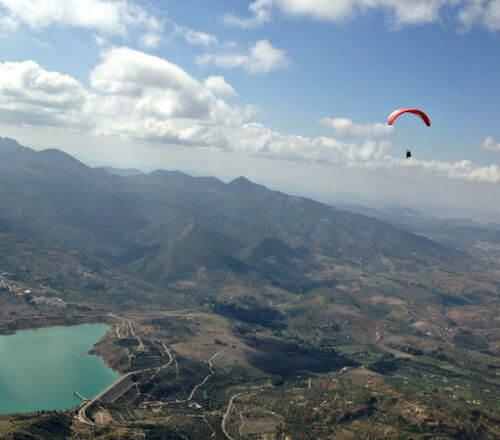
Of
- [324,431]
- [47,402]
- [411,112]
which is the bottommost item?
[47,402]

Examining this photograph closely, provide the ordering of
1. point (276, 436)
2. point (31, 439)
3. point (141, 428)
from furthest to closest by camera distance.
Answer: point (276, 436) < point (141, 428) < point (31, 439)

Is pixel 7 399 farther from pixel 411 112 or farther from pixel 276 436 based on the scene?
pixel 411 112

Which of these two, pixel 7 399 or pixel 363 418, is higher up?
pixel 363 418

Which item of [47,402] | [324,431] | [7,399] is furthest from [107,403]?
[324,431]

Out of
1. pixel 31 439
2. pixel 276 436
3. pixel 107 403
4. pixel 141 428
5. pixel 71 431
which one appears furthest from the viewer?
pixel 107 403

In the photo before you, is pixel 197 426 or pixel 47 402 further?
pixel 47 402

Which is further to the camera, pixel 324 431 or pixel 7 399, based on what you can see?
pixel 7 399

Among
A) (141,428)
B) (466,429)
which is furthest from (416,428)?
(141,428)

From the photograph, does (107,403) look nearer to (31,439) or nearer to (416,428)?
(31,439)

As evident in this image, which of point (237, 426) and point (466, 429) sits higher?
point (466, 429)
